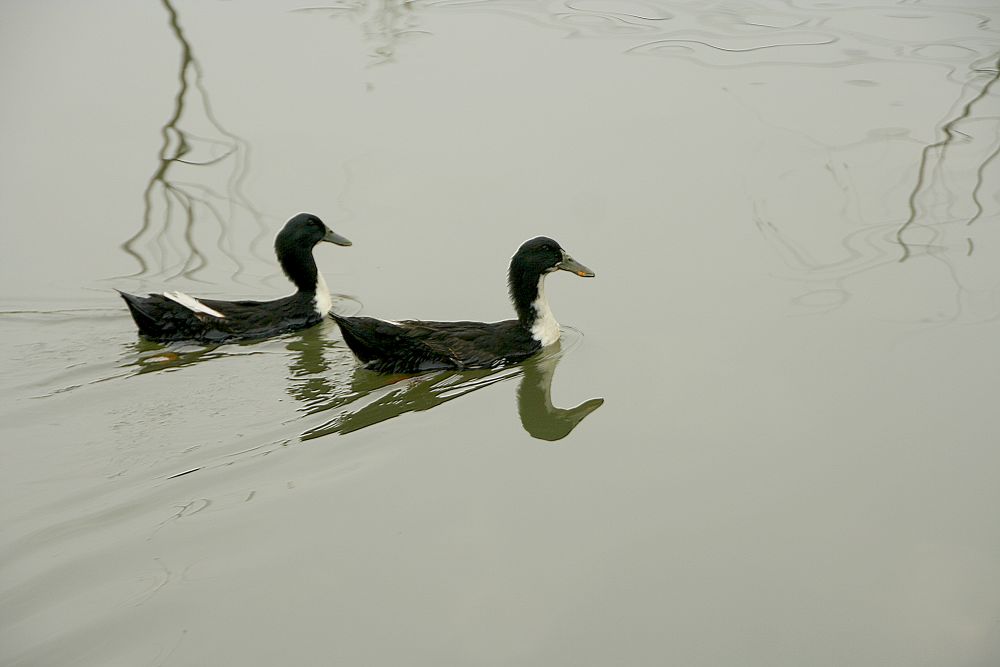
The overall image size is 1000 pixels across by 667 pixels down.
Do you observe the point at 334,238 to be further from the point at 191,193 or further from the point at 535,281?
the point at 191,193

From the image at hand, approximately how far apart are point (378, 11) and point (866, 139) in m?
6.71

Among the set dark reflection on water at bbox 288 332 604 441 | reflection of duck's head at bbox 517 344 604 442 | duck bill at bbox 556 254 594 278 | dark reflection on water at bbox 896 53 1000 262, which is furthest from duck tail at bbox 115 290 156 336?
dark reflection on water at bbox 896 53 1000 262

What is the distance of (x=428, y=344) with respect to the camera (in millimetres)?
8016

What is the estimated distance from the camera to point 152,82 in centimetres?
1262

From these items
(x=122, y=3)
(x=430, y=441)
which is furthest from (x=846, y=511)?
(x=122, y=3)

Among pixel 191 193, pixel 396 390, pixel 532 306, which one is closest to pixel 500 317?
pixel 532 306

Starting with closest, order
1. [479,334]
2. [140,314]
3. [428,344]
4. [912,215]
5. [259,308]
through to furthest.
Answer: [428,344] → [479,334] → [140,314] → [259,308] → [912,215]

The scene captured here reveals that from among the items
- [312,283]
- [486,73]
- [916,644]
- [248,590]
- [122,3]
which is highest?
[122,3]

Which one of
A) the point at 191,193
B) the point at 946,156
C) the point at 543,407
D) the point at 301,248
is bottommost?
the point at 543,407

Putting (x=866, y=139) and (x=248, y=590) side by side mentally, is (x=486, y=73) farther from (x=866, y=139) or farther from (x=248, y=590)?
(x=248, y=590)

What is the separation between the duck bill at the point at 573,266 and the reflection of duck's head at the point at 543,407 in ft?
1.95

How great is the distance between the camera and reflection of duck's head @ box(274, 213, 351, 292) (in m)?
9.09

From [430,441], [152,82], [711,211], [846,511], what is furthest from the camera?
[152,82]

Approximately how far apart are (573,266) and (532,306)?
0.44 m
